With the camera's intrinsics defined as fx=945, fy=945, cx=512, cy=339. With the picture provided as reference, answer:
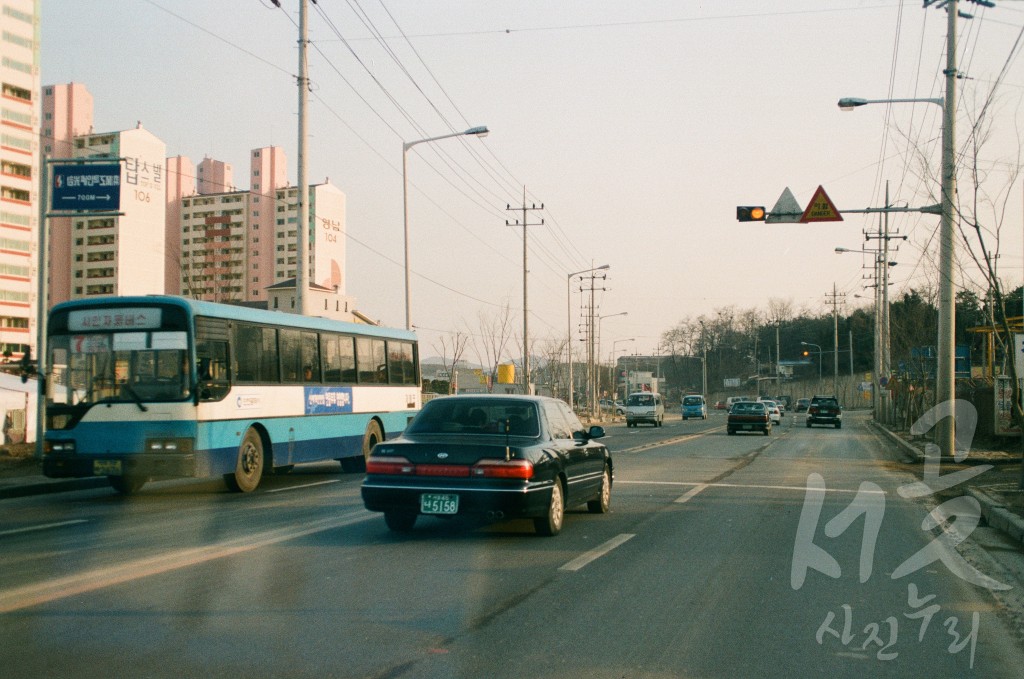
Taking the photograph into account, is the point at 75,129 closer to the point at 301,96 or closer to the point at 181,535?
the point at 301,96

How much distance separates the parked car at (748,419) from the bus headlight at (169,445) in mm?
32043

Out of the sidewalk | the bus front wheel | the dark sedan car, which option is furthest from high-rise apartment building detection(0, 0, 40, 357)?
the dark sedan car

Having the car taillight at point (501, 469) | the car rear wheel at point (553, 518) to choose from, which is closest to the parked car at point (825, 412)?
the car rear wheel at point (553, 518)

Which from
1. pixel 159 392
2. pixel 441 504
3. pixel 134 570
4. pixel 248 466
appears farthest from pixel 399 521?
pixel 248 466

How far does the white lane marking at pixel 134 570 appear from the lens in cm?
706

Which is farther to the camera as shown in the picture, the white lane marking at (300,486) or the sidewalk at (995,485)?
the white lane marking at (300,486)

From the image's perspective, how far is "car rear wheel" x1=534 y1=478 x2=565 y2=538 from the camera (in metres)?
10.2

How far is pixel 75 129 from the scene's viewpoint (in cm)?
12069

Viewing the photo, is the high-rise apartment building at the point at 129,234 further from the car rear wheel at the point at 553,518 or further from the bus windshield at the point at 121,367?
the car rear wheel at the point at 553,518

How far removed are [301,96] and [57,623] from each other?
2101 centimetres

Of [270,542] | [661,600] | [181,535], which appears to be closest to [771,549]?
[661,600]

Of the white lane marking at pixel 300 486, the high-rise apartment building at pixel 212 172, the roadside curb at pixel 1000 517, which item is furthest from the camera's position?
the high-rise apartment building at pixel 212 172

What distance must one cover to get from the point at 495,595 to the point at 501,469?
2.42 meters

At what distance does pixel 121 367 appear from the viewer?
1439 cm
